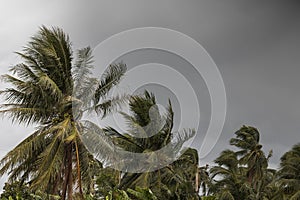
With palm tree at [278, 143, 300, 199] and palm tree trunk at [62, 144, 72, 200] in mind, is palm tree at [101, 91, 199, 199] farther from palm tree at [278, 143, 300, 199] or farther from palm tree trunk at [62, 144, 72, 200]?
palm tree at [278, 143, 300, 199]

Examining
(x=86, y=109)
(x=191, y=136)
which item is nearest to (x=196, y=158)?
(x=191, y=136)

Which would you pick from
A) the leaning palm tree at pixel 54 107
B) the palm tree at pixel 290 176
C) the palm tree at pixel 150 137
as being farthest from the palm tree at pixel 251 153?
the leaning palm tree at pixel 54 107

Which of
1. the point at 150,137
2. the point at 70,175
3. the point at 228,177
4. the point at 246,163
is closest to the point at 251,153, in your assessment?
the point at 246,163

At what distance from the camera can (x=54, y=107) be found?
684 inches

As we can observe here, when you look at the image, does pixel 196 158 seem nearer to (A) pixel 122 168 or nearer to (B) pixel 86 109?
(A) pixel 122 168

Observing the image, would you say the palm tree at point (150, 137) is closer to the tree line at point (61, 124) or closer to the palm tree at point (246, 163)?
the tree line at point (61, 124)

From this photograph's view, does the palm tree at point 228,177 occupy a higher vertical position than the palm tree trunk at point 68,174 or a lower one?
higher

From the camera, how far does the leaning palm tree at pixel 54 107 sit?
16250mm

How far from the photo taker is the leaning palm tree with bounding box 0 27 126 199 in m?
16.2

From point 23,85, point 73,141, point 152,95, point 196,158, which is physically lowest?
point 73,141

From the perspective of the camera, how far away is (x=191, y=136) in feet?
73.6

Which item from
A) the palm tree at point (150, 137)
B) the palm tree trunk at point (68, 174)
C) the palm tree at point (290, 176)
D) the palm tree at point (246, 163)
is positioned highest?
the palm tree at point (246, 163)

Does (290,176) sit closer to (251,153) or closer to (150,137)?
(251,153)

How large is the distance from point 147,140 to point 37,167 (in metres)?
7.31
